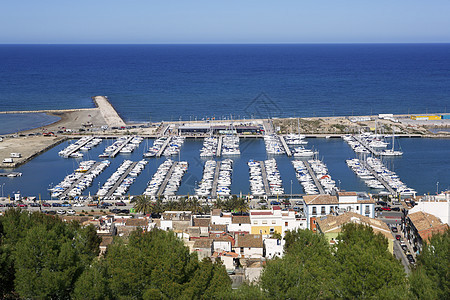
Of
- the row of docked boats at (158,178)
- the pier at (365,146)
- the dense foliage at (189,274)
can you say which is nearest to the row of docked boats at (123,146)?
the row of docked boats at (158,178)

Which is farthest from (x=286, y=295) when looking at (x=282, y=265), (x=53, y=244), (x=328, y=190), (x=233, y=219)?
(x=328, y=190)

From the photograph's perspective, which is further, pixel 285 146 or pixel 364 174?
pixel 285 146

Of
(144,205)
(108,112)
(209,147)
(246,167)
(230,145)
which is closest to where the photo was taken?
(144,205)

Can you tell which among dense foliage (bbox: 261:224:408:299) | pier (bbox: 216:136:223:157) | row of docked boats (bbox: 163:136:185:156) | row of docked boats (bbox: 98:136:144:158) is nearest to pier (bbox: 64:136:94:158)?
row of docked boats (bbox: 98:136:144:158)

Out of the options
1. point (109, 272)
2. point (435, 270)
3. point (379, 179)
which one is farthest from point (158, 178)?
point (435, 270)

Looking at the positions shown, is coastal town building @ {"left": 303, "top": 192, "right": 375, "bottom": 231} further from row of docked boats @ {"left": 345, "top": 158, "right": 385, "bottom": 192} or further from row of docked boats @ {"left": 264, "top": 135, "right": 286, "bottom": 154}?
row of docked boats @ {"left": 264, "top": 135, "right": 286, "bottom": 154}

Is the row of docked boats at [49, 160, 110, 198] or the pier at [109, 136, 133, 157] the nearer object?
the row of docked boats at [49, 160, 110, 198]

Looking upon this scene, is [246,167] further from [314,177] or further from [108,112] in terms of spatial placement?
[108,112]
